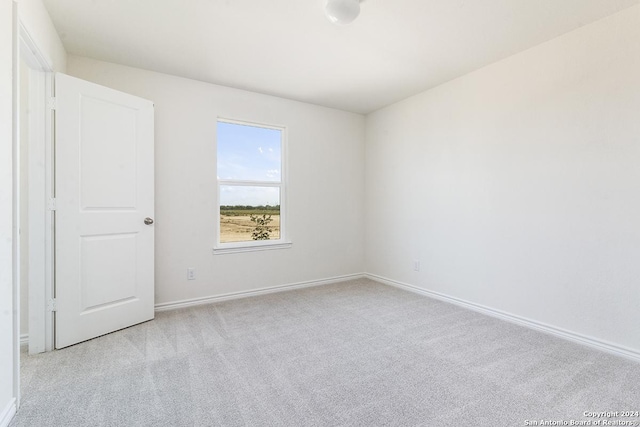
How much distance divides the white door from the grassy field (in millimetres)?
839

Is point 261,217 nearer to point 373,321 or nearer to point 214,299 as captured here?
point 214,299

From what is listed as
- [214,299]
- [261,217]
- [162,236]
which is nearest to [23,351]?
[162,236]

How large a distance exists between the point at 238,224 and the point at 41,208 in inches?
70.6

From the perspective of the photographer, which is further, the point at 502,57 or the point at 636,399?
the point at 502,57

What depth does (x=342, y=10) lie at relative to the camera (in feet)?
6.70

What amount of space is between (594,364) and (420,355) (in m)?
1.14

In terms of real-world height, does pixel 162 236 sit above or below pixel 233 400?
above

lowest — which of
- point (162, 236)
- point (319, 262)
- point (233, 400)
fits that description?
point (233, 400)

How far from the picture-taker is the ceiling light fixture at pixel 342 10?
2.00 metres

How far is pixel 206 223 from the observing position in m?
3.34
